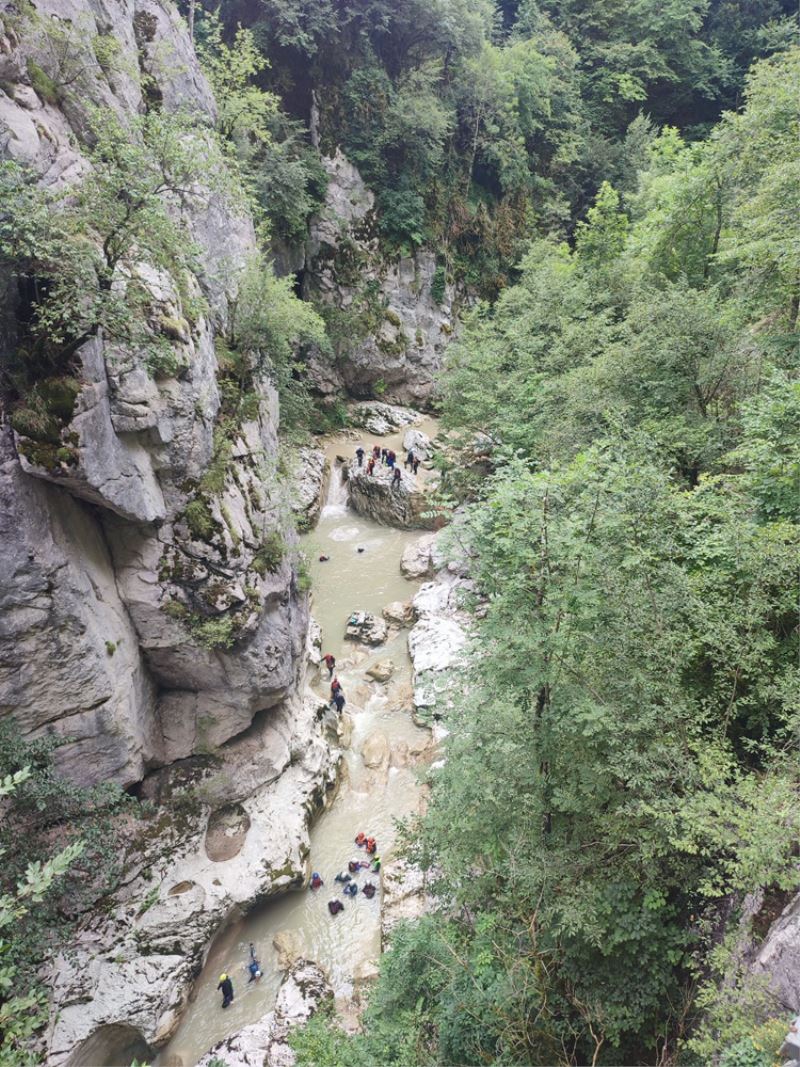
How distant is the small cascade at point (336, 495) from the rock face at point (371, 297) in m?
6.26

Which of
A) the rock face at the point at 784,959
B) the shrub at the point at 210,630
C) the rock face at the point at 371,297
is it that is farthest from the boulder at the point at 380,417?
the rock face at the point at 784,959

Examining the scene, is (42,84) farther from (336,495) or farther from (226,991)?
(336,495)

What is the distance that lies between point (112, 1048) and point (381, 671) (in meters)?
10.3

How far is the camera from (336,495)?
26203mm

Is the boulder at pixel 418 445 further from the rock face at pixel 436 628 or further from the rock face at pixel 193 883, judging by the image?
the rock face at pixel 193 883

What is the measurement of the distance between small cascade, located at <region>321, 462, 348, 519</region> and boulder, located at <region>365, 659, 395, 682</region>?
956cm

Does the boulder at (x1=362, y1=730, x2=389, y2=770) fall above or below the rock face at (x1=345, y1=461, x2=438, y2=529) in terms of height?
below

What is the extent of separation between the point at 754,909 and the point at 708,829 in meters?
1.44

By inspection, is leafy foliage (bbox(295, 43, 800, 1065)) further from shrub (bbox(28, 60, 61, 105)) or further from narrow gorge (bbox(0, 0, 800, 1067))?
shrub (bbox(28, 60, 61, 105))

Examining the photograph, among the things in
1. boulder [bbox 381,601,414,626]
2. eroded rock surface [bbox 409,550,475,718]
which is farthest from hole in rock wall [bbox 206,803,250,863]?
boulder [bbox 381,601,414,626]

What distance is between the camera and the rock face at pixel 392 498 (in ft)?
78.4

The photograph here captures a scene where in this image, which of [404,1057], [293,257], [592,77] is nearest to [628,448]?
[404,1057]

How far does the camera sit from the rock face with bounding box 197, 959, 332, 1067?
901 centimetres

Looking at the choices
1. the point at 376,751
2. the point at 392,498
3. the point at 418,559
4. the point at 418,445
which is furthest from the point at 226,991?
the point at 418,445
